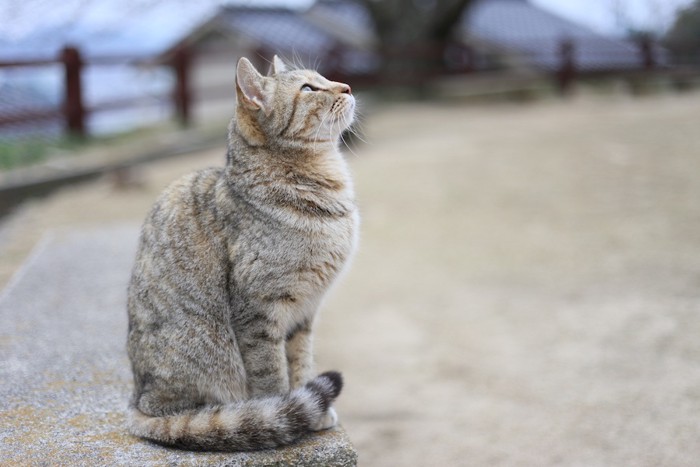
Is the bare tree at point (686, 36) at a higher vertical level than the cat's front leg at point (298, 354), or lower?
higher

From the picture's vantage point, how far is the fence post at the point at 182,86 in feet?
38.6

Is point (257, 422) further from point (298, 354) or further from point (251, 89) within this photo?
point (251, 89)

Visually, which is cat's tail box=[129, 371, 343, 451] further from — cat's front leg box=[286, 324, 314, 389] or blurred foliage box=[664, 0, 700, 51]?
blurred foliage box=[664, 0, 700, 51]

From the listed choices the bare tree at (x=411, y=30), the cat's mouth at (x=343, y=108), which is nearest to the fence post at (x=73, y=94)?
the bare tree at (x=411, y=30)

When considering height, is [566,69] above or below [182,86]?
above

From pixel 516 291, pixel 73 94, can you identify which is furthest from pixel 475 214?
pixel 73 94

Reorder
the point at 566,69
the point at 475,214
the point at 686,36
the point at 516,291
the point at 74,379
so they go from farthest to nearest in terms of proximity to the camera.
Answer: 1. the point at 686,36
2. the point at 566,69
3. the point at 475,214
4. the point at 516,291
5. the point at 74,379

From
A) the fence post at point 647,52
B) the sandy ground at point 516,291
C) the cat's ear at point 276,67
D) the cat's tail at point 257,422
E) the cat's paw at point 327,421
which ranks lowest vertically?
the sandy ground at point 516,291

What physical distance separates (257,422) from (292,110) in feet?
3.49

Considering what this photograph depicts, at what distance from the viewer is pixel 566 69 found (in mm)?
14078

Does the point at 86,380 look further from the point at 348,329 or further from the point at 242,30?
the point at 242,30

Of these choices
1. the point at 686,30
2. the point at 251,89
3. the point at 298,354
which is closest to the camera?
the point at 251,89

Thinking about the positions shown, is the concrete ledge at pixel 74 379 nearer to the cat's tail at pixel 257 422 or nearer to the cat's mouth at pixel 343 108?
the cat's tail at pixel 257 422

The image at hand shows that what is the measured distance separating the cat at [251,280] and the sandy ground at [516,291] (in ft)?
4.53
